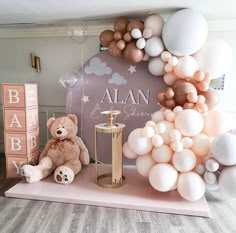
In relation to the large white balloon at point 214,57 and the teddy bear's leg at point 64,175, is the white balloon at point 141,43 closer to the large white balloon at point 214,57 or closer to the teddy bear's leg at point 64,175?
the large white balloon at point 214,57

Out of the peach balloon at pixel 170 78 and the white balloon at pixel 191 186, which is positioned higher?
the peach balloon at pixel 170 78

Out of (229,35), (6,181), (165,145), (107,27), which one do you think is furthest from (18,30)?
→ (229,35)

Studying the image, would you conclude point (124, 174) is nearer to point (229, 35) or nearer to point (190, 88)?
point (190, 88)

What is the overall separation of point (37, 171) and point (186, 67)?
1.61 m

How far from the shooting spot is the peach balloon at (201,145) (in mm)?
1883

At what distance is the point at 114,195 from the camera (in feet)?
6.51

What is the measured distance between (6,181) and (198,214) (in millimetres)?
1752

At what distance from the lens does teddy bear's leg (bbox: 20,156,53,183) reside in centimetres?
214

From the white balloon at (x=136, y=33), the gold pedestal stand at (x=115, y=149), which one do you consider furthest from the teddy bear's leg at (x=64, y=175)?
the white balloon at (x=136, y=33)

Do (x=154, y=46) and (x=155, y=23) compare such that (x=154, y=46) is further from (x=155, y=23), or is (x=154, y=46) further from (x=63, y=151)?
(x=63, y=151)

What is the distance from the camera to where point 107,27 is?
2.62 meters

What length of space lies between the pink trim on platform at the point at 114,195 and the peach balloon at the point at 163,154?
0.31 m

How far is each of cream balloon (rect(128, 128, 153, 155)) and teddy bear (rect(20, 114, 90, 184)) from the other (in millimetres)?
649

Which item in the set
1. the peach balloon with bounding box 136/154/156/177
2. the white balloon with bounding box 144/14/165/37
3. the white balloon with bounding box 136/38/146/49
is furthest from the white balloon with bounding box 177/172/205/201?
the white balloon with bounding box 144/14/165/37
